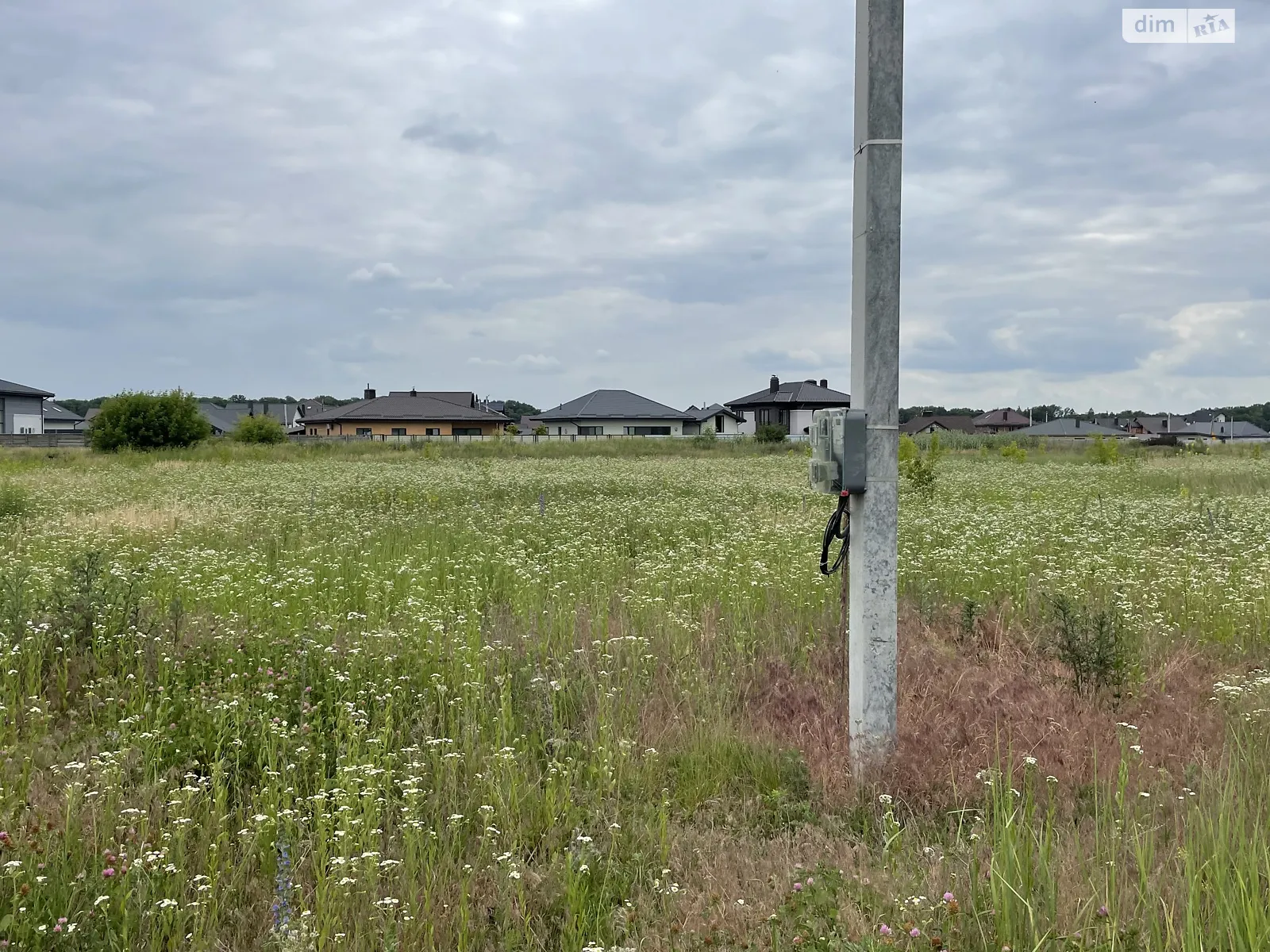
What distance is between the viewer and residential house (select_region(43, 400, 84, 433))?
10012 cm

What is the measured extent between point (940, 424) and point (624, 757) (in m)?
127

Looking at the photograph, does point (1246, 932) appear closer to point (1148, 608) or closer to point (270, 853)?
point (270, 853)

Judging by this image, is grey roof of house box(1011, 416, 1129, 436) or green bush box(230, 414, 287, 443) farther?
grey roof of house box(1011, 416, 1129, 436)

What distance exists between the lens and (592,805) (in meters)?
3.94

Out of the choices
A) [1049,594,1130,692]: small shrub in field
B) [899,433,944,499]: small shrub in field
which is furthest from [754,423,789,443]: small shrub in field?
[1049,594,1130,692]: small shrub in field

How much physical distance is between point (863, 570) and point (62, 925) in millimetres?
3504

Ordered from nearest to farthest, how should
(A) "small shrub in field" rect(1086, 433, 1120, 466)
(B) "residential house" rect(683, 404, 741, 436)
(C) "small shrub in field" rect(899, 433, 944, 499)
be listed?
(C) "small shrub in field" rect(899, 433, 944, 499) → (A) "small shrub in field" rect(1086, 433, 1120, 466) → (B) "residential house" rect(683, 404, 741, 436)

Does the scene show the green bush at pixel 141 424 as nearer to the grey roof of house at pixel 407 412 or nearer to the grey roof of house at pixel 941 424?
the grey roof of house at pixel 407 412

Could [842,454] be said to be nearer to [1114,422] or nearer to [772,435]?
[772,435]

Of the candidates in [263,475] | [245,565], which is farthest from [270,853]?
[263,475]

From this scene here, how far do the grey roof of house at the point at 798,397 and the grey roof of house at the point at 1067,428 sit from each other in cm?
2625

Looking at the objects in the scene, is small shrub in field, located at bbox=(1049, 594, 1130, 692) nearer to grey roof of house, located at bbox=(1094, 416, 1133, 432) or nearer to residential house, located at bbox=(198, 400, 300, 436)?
residential house, located at bbox=(198, 400, 300, 436)

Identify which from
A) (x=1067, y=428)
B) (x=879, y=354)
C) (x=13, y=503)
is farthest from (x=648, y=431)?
(x=879, y=354)

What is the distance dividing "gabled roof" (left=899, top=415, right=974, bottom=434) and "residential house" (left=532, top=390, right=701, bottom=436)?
3835 cm
